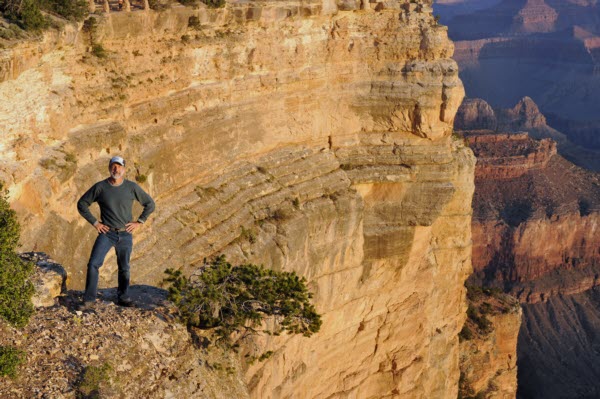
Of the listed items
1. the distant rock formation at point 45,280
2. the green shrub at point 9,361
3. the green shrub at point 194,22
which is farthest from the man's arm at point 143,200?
the green shrub at point 194,22

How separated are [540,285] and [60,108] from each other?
172ft

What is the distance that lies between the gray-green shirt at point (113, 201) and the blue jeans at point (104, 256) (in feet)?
0.66

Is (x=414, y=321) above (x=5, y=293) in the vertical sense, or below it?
below

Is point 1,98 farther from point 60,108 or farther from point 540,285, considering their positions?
point 540,285

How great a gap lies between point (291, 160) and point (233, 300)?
8783mm

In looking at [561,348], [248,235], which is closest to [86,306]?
[248,235]

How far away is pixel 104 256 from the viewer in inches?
429

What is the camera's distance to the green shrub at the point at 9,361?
28.1 feet

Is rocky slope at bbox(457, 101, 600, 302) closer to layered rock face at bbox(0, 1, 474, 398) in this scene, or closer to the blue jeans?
layered rock face at bbox(0, 1, 474, 398)

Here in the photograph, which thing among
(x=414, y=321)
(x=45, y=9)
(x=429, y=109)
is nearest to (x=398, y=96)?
(x=429, y=109)

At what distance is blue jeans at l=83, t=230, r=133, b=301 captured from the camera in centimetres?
1073

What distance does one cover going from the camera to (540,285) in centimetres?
6056

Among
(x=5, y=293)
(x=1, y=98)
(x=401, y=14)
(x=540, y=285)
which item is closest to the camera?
(x=5, y=293)

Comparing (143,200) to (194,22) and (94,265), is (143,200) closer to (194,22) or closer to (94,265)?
(94,265)
